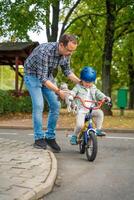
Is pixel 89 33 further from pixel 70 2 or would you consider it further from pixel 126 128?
pixel 126 128

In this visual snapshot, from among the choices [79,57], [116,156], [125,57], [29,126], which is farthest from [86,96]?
[125,57]

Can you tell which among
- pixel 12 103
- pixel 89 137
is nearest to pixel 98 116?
pixel 89 137

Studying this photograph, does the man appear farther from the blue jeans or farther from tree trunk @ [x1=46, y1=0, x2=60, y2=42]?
tree trunk @ [x1=46, y1=0, x2=60, y2=42]

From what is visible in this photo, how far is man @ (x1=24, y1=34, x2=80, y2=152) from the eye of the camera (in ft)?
26.3

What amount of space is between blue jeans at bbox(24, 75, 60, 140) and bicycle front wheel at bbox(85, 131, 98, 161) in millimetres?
793

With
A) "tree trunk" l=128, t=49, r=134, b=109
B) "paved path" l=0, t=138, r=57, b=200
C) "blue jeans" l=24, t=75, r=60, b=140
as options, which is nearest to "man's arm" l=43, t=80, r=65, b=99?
"blue jeans" l=24, t=75, r=60, b=140

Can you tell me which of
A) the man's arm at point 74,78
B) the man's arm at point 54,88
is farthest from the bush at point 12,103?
the man's arm at point 54,88

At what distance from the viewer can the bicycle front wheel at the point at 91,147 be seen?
25.3 feet

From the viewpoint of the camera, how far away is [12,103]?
74.7 feet

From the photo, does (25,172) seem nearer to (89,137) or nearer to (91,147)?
(91,147)

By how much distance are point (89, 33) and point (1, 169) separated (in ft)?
87.6

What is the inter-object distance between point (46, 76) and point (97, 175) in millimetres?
2037

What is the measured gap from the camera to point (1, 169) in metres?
6.44

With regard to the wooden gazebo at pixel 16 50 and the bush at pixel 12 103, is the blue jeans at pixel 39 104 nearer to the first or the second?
the bush at pixel 12 103
